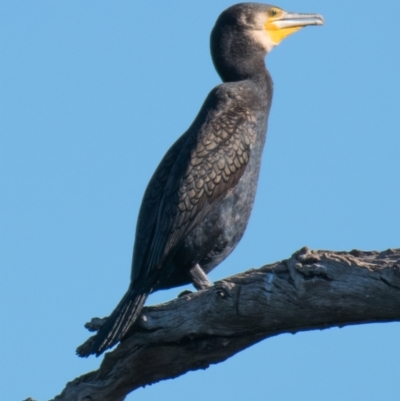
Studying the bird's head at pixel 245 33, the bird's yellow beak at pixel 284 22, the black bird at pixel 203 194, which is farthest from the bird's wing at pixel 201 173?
the bird's yellow beak at pixel 284 22

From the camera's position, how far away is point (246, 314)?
5770mm

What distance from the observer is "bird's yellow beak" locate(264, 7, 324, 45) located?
A: 27.5ft

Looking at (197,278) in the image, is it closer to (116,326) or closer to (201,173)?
(201,173)

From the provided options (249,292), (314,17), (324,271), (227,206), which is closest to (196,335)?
(249,292)

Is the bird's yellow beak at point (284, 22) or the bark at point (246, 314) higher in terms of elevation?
the bird's yellow beak at point (284, 22)

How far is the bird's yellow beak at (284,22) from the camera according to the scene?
8383 millimetres

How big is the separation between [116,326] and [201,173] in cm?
133

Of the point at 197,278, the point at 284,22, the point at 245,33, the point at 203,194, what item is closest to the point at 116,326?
the point at 197,278

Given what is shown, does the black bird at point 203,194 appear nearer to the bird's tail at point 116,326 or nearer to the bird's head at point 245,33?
the bird's tail at point 116,326

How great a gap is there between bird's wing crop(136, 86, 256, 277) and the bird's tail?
35 cm

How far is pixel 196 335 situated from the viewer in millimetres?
6047

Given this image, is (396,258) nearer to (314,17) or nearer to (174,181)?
(174,181)

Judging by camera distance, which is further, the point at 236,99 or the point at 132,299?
the point at 236,99

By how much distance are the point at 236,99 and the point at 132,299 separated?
1.75 metres
